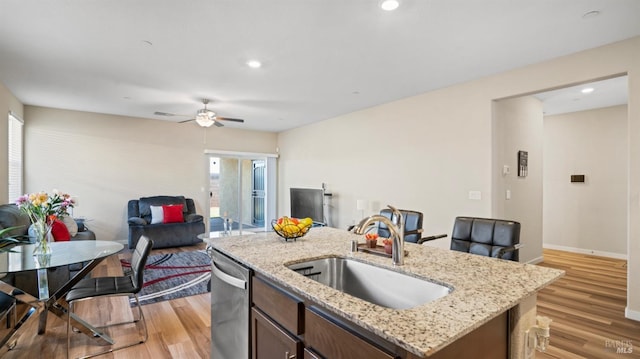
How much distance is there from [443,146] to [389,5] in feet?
8.42

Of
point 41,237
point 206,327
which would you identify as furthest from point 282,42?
point 206,327

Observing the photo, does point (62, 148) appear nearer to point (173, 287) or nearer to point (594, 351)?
point (173, 287)

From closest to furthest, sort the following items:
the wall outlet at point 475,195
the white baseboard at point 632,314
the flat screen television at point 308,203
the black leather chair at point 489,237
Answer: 1. the black leather chair at point 489,237
2. the white baseboard at point 632,314
3. the wall outlet at point 475,195
4. the flat screen television at point 308,203

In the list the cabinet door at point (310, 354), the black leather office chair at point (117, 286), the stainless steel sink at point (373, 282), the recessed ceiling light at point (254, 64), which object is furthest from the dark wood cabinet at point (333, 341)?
the recessed ceiling light at point (254, 64)

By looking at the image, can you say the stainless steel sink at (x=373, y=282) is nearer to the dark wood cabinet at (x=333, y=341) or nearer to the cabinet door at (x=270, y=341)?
the cabinet door at (x=270, y=341)

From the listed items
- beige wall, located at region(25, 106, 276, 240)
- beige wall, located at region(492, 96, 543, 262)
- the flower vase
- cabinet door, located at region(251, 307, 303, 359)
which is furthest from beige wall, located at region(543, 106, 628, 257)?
the flower vase

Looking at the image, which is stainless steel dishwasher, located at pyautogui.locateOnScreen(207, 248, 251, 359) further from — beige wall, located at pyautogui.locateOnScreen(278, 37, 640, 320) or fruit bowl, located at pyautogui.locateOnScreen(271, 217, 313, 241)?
beige wall, located at pyautogui.locateOnScreen(278, 37, 640, 320)

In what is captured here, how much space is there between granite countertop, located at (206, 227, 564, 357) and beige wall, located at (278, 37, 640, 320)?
2.51 meters

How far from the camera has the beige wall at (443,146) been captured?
3.00 meters

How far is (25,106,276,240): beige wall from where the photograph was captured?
577 cm

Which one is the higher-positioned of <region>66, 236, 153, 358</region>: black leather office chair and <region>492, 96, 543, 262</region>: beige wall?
<region>492, 96, 543, 262</region>: beige wall

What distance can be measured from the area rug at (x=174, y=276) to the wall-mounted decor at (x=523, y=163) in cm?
455

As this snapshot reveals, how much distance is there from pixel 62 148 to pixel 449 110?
682 cm

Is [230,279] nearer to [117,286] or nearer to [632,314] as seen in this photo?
[117,286]
